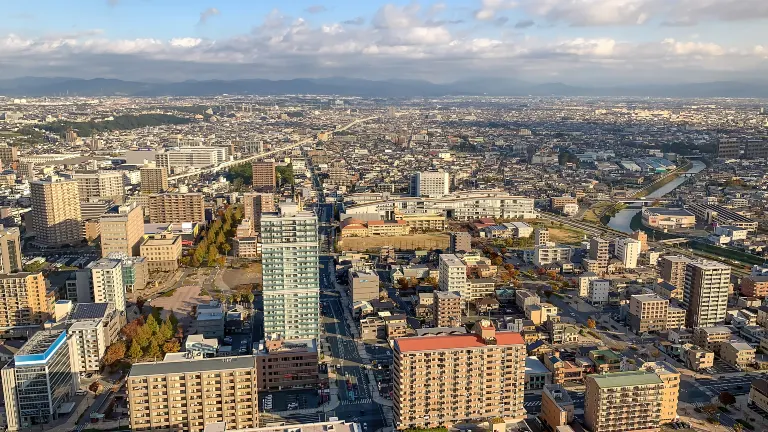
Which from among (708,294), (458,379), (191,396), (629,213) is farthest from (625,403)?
(629,213)

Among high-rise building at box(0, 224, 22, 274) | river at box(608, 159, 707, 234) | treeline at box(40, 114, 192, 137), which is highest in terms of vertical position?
treeline at box(40, 114, 192, 137)

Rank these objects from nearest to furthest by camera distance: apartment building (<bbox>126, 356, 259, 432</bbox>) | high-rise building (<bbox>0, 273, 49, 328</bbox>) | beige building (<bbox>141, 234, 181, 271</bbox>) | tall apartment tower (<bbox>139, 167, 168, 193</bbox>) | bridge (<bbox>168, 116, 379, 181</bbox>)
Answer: apartment building (<bbox>126, 356, 259, 432</bbox>) < high-rise building (<bbox>0, 273, 49, 328</bbox>) < beige building (<bbox>141, 234, 181, 271</bbox>) < tall apartment tower (<bbox>139, 167, 168, 193</bbox>) < bridge (<bbox>168, 116, 379, 181</bbox>)

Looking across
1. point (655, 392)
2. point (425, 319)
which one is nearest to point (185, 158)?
point (425, 319)

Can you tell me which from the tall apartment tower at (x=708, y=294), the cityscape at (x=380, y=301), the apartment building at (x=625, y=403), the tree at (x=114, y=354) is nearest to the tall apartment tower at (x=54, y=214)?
the cityscape at (x=380, y=301)

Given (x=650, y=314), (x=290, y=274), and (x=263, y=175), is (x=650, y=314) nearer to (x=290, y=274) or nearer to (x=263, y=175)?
(x=290, y=274)

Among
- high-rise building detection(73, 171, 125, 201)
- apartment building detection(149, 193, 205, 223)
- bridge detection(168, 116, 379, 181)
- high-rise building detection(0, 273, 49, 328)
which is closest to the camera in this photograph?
high-rise building detection(0, 273, 49, 328)

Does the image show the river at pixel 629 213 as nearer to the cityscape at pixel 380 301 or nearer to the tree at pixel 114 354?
the cityscape at pixel 380 301

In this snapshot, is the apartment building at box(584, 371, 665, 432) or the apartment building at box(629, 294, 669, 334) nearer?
the apartment building at box(584, 371, 665, 432)

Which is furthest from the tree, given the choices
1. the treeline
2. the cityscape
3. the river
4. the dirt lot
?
the treeline

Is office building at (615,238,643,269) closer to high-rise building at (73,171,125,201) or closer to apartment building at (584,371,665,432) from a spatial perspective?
apartment building at (584,371,665,432)
